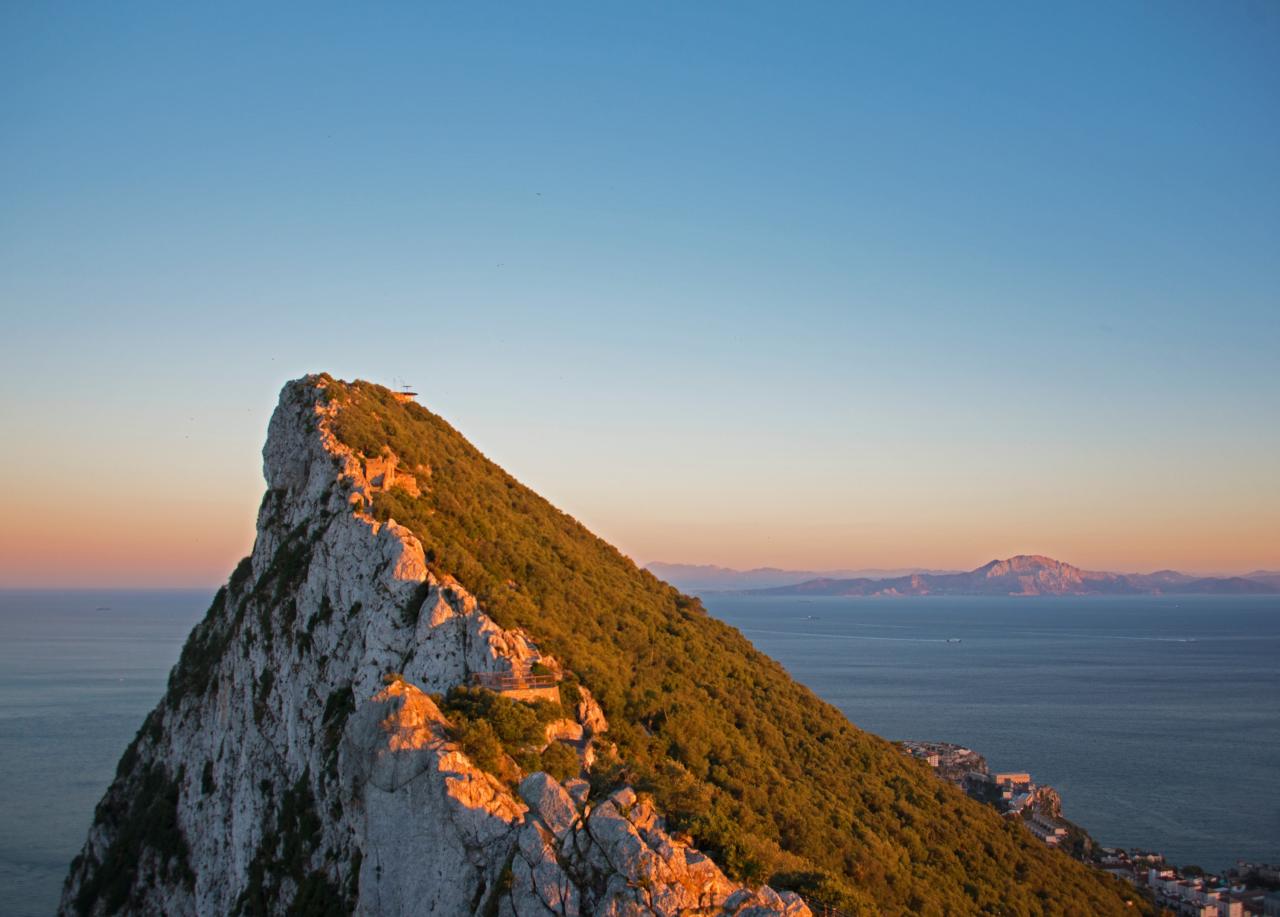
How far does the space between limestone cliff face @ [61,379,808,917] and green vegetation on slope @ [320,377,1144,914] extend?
1907 mm

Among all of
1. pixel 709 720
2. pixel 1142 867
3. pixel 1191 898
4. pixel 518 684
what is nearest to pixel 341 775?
pixel 518 684

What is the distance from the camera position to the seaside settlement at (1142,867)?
40.1 meters

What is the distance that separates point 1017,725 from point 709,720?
223 ft

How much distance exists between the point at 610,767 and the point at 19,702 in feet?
314

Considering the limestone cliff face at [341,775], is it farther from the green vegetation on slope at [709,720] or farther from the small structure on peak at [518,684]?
the green vegetation on slope at [709,720]

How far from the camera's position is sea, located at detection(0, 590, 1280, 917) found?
5400 cm

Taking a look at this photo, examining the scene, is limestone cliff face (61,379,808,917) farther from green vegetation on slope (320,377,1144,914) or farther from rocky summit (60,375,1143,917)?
green vegetation on slope (320,377,1144,914)

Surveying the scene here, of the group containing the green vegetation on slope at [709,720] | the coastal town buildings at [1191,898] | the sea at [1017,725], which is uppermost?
the green vegetation on slope at [709,720]

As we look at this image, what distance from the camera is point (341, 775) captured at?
18344 mm

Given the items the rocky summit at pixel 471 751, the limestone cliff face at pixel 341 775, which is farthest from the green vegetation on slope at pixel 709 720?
the limestone cliff face at pixel 341 775

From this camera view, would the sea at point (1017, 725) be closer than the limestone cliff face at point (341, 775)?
No

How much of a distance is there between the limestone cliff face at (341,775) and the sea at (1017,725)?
19.1 meters

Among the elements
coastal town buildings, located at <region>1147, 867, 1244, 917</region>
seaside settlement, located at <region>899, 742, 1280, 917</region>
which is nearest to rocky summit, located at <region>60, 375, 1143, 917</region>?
coastal town buildings, located at <region>1147, 867, 1244, 917</region>

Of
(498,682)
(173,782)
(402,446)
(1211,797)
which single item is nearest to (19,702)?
(173,782)
